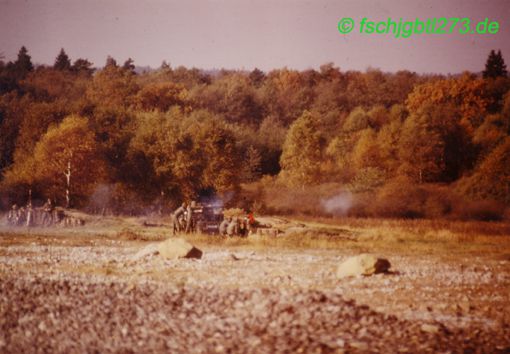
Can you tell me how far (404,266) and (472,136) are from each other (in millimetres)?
31448

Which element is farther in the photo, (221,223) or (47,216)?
(47,216)

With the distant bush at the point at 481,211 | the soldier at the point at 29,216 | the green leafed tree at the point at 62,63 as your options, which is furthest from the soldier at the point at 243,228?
the green leafed tree at the point at 62,63

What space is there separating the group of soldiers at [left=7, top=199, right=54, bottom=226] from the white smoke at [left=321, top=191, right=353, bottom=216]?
1582 cm

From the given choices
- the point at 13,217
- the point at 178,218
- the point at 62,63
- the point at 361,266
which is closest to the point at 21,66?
the point at 62,63

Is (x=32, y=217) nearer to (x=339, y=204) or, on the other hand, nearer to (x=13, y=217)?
(x=13, y=217)

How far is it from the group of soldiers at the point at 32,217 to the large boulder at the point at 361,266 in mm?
17900

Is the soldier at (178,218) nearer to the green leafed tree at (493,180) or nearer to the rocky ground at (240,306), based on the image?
the rocky ground at (240,306)

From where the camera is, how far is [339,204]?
130ft

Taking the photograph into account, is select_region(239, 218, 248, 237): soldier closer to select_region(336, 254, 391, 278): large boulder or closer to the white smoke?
the white smoke

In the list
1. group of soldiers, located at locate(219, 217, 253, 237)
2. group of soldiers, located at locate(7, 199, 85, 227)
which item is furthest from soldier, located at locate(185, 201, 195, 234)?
group of soldiers, located at locate(7, 199, 85, 227)

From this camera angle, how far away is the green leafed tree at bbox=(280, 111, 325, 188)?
49281 mm

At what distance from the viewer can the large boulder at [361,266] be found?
1662 centimetres

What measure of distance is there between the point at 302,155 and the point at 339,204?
1208cm

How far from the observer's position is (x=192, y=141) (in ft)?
131
